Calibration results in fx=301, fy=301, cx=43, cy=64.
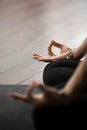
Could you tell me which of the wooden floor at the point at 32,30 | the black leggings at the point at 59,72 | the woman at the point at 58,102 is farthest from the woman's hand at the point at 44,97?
the wooden floor at the point at 32,30

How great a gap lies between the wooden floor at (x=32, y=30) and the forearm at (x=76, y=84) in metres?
1.28

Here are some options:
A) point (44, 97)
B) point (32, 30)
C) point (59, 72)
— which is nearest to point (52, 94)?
point (44, 97)

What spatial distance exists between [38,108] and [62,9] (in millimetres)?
3851

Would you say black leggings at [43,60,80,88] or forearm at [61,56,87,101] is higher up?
forearm at [61,56,87,101]

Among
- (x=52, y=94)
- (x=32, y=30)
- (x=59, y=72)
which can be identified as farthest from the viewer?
(x=32, y=30)

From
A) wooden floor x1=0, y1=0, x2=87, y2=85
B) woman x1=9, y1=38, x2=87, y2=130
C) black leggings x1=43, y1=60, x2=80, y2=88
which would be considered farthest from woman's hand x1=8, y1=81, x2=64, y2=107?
wooden floor x1=0, y1=0, x2=87, y2=85

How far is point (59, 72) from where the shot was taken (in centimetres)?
157

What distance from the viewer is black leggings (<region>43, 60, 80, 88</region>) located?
1.50m

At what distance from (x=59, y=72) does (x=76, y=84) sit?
1.36 ft

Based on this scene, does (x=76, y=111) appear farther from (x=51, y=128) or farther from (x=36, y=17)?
(x=36, y=17)

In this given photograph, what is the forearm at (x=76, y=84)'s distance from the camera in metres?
1.15

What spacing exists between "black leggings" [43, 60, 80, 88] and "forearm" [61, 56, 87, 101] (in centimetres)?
22

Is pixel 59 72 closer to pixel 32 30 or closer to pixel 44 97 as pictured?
pixel 44 97

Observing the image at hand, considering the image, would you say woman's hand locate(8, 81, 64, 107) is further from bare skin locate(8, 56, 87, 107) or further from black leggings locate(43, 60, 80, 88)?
black leggings locate(43, 60, 80, 88)
